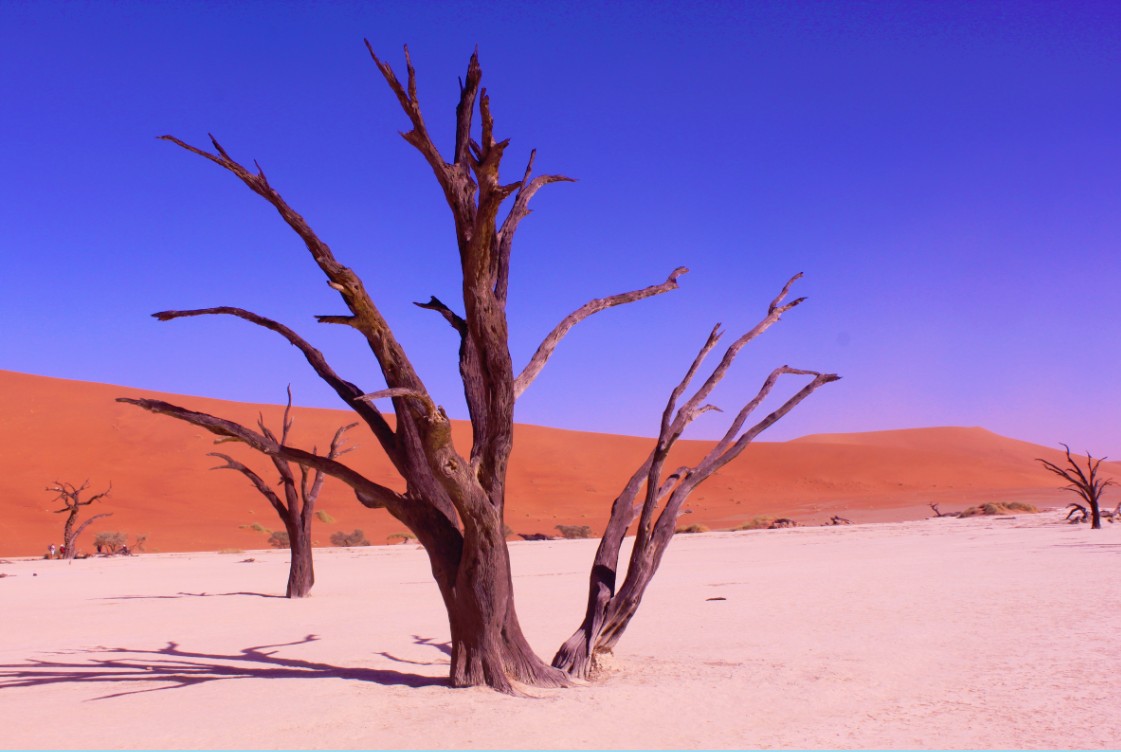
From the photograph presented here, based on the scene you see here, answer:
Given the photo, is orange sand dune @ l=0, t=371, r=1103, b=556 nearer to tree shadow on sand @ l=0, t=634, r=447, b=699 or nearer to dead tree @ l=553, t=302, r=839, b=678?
tree shadow on sand @ l=0, t=634, r=447, b=699

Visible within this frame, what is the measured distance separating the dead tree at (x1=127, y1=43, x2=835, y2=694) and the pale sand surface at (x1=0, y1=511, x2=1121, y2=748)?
0.43m

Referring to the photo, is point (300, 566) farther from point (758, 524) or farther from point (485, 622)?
point (758, 524)

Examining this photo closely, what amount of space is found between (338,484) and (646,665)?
152 feet

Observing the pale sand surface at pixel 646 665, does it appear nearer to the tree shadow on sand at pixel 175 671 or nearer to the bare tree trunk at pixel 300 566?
the tree shadow on sand at pixel 175 671

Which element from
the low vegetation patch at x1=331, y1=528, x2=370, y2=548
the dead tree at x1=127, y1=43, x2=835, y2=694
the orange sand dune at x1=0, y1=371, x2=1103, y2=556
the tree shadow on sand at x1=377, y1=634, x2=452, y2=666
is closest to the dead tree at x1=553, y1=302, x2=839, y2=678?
the dead tree at x1=127, y1=43, x2=835, y2=694

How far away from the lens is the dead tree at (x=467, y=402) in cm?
551

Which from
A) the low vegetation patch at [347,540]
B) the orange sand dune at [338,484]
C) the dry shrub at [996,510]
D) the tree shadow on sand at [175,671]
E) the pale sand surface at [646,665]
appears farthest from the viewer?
the orange sand dune at [338,484]

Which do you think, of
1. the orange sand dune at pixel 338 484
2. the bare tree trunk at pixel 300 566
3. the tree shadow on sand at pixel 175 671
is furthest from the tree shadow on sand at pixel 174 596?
the orange sand dune at pixel 338 484

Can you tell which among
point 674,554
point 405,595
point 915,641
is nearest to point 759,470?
point 674,554

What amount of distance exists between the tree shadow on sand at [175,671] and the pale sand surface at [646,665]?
0.04 metres

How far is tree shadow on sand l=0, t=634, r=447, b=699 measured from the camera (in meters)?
6.68

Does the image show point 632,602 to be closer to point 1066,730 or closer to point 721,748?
point 721,748

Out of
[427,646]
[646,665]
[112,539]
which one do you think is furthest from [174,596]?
[112,539]

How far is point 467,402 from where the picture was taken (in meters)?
6.43
